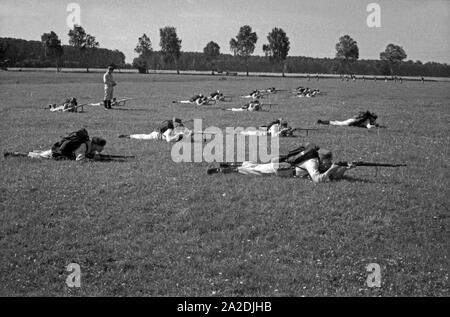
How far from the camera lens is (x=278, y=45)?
166 meters

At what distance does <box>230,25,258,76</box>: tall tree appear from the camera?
169 meters

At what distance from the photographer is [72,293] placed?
582 cm

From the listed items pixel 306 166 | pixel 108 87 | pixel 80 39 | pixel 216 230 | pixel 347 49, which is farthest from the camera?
pixel 347 49

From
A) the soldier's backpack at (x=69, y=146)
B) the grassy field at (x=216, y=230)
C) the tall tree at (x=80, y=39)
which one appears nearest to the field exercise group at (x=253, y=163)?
the soldier's backpack at (x=69, y=146)

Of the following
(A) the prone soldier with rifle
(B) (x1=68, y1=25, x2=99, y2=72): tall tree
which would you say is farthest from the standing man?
(B) (x1=68, y1=25, x2=99, y2=72): tall tree

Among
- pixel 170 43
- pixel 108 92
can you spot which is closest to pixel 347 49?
pixel 170 43

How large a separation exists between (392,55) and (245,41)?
51201 mm

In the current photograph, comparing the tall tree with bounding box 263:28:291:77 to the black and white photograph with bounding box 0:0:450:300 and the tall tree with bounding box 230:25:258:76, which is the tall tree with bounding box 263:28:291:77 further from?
the black and white photograph with bounding box 0:0:450:300

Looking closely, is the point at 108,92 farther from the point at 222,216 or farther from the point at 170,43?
the point at 170,43

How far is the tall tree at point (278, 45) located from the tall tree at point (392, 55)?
34.7 m

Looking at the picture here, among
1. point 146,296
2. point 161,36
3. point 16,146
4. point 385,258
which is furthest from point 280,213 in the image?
point 161,36

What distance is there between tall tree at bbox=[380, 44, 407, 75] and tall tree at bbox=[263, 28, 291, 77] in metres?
34.7
